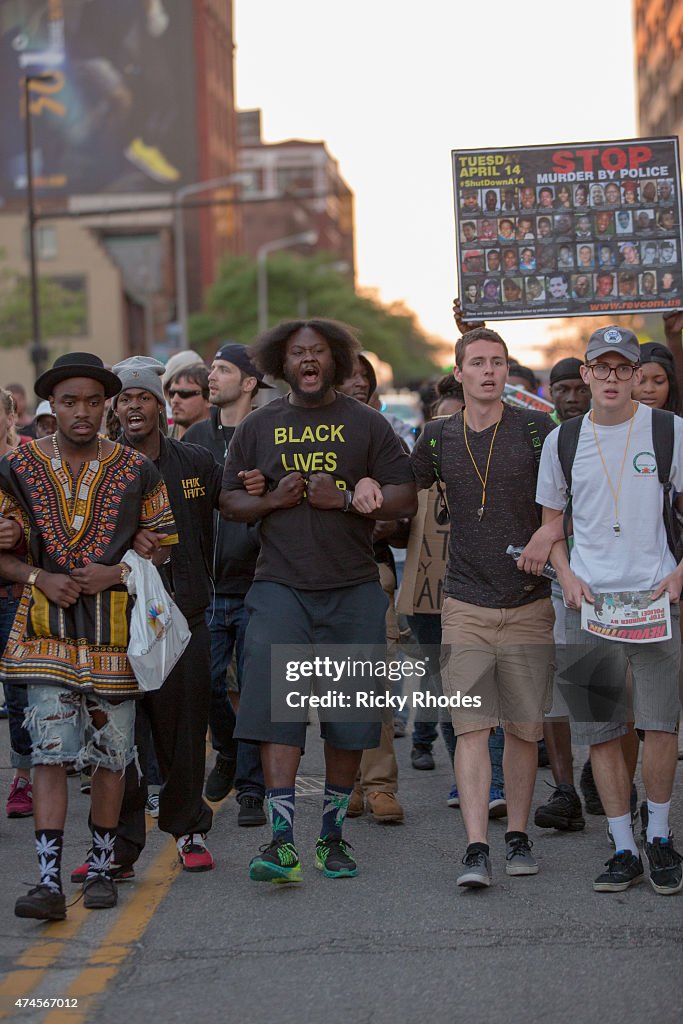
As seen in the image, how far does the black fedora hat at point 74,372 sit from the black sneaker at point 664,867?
2734mm

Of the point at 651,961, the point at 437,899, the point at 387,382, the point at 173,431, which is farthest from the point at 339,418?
the point at 387,382

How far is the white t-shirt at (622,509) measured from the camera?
6258 millimetres

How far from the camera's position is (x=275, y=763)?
21.1 ft

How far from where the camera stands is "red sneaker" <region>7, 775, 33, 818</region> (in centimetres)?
797

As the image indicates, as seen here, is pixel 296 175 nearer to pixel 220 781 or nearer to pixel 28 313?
pixel 28 313

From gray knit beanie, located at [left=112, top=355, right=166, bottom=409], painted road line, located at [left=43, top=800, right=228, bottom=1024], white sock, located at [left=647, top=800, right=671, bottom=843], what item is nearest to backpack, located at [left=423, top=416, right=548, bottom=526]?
gray knit beanie, located at [left=112, top=355, right=166, bottom=409]

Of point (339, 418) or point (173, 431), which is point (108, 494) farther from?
point (173, 431)

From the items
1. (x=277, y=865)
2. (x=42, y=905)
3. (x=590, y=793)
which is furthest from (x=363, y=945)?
(x=590, y=793)

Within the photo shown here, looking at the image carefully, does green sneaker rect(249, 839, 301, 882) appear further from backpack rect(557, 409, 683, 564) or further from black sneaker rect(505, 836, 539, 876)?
backpack rect(557, 409, 683, 564)

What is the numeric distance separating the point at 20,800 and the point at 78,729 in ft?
7.28

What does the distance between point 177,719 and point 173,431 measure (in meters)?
3.32

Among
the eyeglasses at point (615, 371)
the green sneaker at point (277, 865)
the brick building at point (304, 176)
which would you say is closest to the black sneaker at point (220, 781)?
the green sneaker at point (277, 865)

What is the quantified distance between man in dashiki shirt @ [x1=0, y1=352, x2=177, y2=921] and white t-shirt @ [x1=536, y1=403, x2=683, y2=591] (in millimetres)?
1735

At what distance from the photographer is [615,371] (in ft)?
20.8
